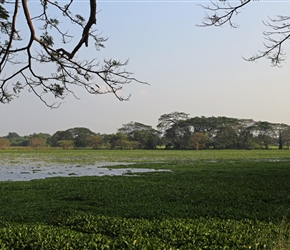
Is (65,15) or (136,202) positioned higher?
(65,15)

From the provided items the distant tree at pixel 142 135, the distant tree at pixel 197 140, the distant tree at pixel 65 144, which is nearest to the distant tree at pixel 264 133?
the distant tree at pixel 197 140

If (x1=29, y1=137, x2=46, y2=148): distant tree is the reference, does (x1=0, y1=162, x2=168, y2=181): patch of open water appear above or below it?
below

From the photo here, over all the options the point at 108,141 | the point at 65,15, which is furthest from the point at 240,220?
the point at 108,141

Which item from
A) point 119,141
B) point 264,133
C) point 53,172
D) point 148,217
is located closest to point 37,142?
point 119,141

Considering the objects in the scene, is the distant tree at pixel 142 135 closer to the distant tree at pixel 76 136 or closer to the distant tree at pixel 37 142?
the distant tree at pixel 76 136

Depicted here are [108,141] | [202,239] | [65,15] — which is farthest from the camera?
[108,141]

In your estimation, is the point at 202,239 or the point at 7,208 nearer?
the point at 202,239

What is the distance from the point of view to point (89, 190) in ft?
47.8

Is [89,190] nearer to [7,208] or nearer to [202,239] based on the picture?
[7,208]

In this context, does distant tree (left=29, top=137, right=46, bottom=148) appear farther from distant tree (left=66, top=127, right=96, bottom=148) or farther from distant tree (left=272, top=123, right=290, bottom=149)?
distant tree (left=272, top=123, right=290, bottom=149)

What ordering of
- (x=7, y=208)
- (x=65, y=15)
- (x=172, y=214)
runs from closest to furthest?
(x=65, y=15) → (x=172, y=214) → (x=7, y=208)

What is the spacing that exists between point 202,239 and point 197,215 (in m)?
2.25

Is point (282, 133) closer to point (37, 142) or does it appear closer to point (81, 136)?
point (81, 136)

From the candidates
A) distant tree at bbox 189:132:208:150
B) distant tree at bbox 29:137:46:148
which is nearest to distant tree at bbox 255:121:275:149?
distant tree at bbox 189:132:208:150
